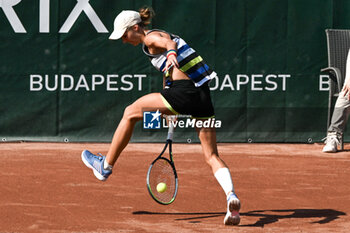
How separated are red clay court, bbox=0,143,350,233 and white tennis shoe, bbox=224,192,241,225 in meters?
0.06

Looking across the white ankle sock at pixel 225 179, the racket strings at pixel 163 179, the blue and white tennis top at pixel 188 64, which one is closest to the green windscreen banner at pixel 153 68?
the racket strings at pixel 163 179

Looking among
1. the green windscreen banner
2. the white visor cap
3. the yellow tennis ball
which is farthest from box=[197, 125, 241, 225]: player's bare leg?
the green windscreen banner

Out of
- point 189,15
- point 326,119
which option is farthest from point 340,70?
point 189,15

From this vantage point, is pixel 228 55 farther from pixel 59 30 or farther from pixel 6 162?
pixel 6 162

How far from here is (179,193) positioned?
6.03 m

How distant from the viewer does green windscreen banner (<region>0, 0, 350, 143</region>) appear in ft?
31.0

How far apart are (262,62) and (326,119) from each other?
44.8 inches

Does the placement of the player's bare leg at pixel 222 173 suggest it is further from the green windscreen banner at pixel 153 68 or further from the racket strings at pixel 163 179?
the green windscreen banner at pixel 153 68

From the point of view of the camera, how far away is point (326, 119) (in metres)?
9.68

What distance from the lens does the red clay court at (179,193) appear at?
15.9ft

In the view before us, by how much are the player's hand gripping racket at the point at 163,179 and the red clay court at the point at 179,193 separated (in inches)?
4.7

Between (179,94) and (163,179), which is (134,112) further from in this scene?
(163,179)

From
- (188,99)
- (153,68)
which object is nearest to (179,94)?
(188,99)

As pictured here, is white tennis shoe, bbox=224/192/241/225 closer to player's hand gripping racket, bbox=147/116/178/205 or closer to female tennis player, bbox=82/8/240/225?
female tennis player, bbox=82/8/240/225
